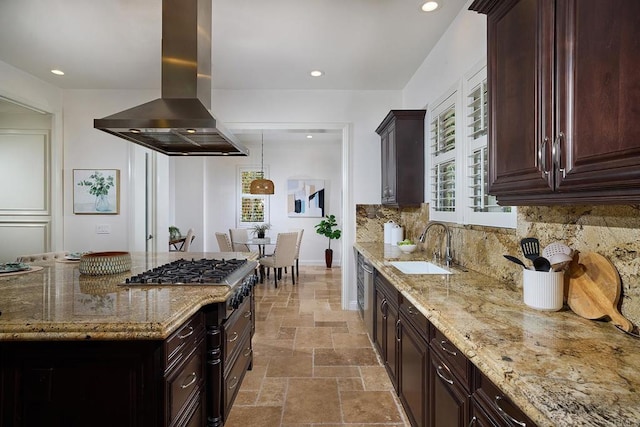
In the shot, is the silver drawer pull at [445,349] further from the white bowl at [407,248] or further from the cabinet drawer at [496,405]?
the white bowl at [407,248]

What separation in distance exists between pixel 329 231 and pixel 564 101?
668cm

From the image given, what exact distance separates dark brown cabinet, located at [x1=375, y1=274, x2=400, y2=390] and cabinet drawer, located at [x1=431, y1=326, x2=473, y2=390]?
714mm

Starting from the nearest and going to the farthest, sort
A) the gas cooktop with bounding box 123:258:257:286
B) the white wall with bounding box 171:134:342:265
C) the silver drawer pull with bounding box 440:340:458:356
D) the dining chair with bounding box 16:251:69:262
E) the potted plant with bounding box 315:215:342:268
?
the silver drawer pull with bounding box 440:340:458:356
the gas cooktop with bounding box 123:258:257:286
the dining chair with bounding box 16:251:69:262
the potted plant with bounding box 315:215:342:268
the white wall with bounding box 171:134:342:265

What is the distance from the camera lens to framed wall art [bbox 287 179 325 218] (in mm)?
8266

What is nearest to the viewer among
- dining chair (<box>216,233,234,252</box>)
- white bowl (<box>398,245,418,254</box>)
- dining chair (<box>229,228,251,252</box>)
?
white bowl (<box>398,245,418,254</box>)

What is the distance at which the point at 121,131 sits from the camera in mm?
2182

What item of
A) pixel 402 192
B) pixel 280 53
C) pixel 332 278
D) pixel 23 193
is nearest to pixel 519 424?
pixel 402 192

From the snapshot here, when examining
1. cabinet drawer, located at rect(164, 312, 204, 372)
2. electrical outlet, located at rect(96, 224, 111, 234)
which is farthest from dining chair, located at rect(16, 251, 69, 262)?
cabinet drawer, located at rect(164, 312, 204, 372)

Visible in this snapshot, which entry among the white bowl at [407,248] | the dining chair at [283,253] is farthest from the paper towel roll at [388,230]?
A: the dining chair at [283,253]

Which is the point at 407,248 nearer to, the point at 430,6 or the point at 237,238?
the point at 430,6

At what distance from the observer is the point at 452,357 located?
55.1 inches

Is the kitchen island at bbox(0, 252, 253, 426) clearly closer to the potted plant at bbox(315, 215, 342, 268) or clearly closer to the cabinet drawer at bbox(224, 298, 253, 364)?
the cabinet drawer at bbox(224, 298, 253, 364)

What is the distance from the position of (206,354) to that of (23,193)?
407 centimetres

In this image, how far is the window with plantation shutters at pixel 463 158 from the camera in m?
2.32
